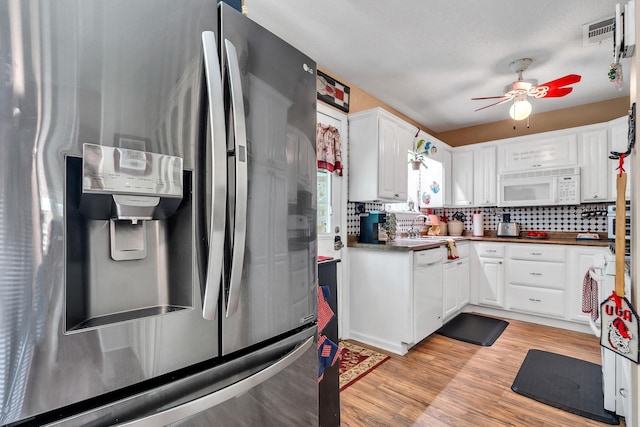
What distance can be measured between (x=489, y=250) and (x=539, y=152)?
1305mm

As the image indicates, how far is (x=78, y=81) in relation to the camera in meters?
0.61

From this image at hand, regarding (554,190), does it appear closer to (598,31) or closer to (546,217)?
(546,217)

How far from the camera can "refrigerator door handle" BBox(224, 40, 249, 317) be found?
0.80m

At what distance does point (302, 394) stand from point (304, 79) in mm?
1034

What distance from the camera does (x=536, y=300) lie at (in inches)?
136

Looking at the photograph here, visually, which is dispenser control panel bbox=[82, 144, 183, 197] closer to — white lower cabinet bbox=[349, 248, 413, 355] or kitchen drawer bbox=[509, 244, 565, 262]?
white lower cabinet bbox=[349, 248, 413, 355]

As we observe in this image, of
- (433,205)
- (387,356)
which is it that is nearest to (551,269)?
(433,205)

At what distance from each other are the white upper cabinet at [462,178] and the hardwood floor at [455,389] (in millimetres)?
1921

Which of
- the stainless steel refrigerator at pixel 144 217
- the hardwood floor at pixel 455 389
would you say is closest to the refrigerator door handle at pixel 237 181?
the stainless steel refrigerator at pixel 144 217

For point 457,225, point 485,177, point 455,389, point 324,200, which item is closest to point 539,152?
point 485,177

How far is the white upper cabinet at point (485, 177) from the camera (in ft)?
13.4

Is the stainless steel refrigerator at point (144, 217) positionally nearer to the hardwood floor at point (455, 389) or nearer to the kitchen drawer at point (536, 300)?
the hardwood floor at point (455, 389)

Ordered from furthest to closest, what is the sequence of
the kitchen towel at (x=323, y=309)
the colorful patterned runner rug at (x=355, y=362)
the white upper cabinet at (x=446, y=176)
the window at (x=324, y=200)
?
the white upper cabinet at (x=446, y=176), the window at (x=324, y=200), the colorful patterned runner rug at (x=355, y=362), the kitchen towel at (x=323, y=309)

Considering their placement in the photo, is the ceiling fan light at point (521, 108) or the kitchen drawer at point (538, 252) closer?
the ceiling fan light at point (521, 108)
